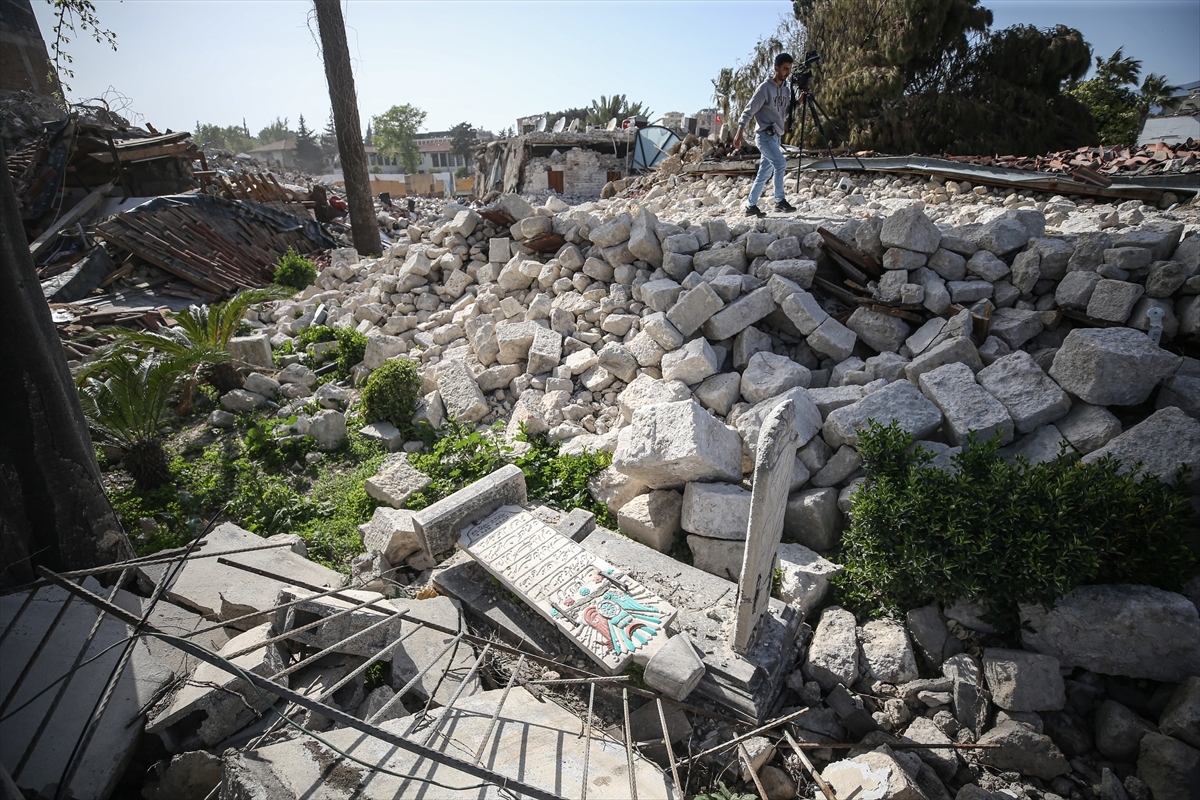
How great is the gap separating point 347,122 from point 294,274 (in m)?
3.56

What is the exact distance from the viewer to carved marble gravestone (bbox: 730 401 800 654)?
312 cm

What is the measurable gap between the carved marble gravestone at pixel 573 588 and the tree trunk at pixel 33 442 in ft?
8.67

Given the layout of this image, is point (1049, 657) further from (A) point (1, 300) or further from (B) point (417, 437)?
(A) point (1, 300)

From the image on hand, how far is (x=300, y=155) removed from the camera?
2633 inches

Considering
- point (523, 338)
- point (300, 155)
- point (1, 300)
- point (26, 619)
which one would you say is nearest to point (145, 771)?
point (26, 619)

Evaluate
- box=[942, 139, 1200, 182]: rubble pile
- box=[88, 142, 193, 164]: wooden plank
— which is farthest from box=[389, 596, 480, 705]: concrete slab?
box=[88, 142, 193, 164]: wooden plank

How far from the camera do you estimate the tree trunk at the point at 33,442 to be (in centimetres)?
365

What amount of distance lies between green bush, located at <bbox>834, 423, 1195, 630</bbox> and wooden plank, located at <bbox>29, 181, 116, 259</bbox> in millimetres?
15620

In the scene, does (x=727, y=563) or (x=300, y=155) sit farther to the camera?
(x=300, y=155)

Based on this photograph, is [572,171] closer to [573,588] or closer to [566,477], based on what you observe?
[566,477]

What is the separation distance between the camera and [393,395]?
6.66m

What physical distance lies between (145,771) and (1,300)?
2983 millimetres

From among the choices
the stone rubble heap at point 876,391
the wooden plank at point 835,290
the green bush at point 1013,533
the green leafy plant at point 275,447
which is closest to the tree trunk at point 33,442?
the stone rubble heap at point 876,391

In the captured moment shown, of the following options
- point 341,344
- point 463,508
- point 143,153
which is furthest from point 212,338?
point 143,153
